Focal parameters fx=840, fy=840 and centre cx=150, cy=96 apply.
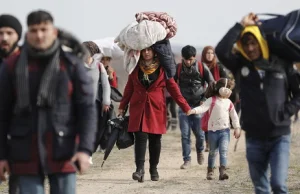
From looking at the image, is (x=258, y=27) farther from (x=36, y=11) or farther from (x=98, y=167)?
(x=98, y=167)

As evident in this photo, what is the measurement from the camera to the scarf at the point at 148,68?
1077cm

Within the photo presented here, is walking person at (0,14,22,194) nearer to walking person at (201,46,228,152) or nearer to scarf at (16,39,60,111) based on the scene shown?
→ scarf at (16,39,60,111)

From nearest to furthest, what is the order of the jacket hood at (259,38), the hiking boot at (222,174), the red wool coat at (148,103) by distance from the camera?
the jacket hood at (259,38)
the red wool coat at (148,103)
the hiking boot at (222,174)

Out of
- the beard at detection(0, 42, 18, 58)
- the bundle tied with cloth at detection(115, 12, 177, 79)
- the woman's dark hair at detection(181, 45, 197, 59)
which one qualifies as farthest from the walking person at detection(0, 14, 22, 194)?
the woman's dark hair at detection(181, 45, 197, 59)

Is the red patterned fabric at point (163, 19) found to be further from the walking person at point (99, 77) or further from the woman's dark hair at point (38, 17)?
the woman's dark hair at point (38, 17)

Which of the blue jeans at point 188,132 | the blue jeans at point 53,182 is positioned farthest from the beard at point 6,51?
the blue jeans at point 188,132

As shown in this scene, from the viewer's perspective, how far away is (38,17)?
568 centimetres

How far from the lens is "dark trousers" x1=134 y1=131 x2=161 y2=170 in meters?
10.9

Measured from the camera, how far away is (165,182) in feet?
36.8

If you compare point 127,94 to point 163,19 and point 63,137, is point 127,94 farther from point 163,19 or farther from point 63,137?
point 63,137

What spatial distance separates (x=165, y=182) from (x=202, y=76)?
2321 mm

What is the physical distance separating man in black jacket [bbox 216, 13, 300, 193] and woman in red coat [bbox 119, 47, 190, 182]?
3.87 meters

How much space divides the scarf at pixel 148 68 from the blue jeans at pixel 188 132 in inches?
92.4

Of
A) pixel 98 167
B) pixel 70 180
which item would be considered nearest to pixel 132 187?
pixel 98 167
